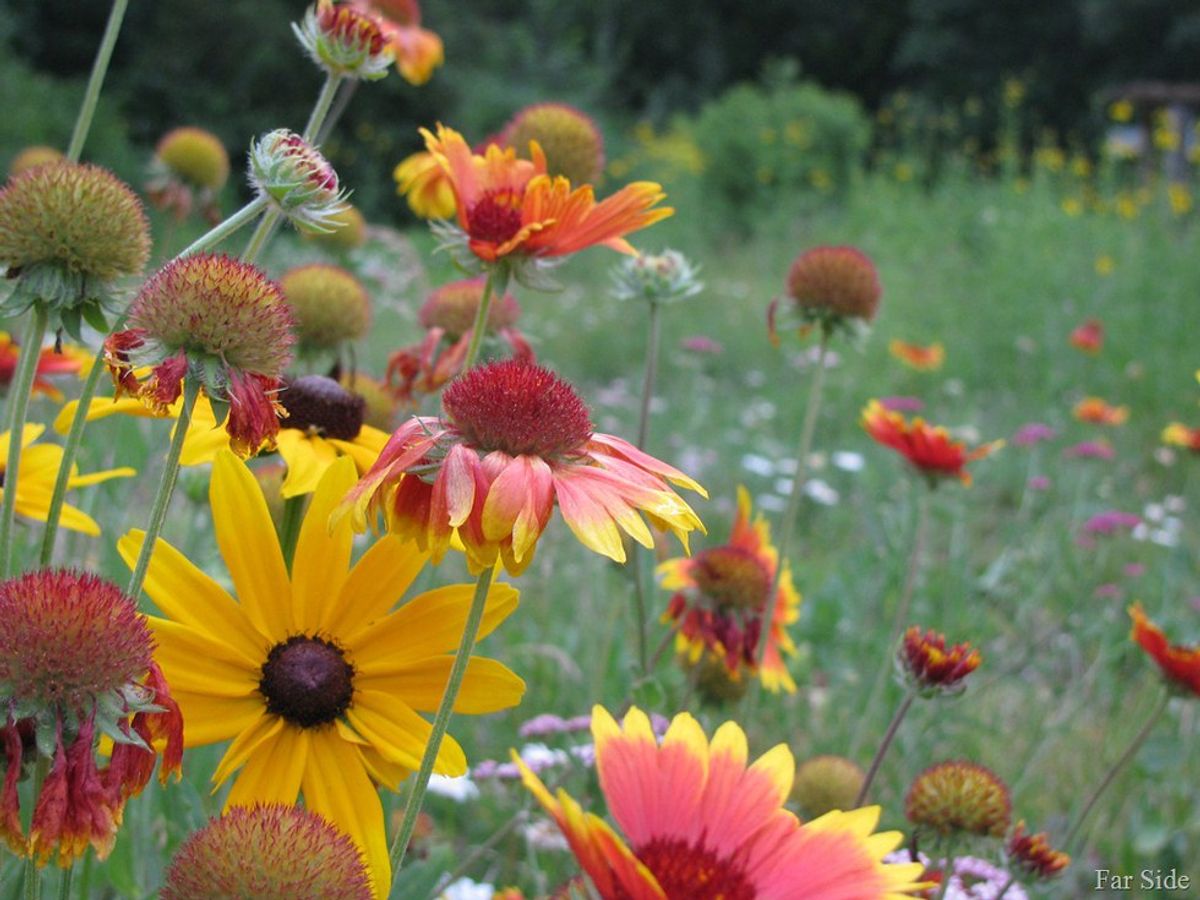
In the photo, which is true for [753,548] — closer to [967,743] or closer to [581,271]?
[967,743]

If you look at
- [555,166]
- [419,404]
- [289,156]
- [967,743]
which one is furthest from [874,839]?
[967,743]

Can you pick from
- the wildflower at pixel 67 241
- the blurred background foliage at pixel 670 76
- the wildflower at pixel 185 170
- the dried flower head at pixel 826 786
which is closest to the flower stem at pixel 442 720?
the wildflower at pixel 67 241

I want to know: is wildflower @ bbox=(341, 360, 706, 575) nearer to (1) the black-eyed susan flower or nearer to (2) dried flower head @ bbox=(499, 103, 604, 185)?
(1) the black-eyed susan flower

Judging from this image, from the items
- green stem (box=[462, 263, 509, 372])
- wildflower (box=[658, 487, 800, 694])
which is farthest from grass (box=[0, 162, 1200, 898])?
green stem (box=[462, 263, 509, 372])

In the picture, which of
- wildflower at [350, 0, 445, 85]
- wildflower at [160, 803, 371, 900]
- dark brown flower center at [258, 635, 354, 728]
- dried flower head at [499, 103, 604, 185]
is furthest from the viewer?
wildflower at [350, 0, 445, 85]

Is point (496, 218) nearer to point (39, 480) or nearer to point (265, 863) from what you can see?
point (39, 480)

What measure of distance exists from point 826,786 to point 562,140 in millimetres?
819

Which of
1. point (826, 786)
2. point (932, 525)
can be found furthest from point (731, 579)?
point (932, 525)

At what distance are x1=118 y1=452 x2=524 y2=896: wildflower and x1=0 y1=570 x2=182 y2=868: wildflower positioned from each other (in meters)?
0.14

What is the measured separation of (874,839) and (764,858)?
0.20ft

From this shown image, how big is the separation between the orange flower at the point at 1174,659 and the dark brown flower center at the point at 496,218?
2.98 feet

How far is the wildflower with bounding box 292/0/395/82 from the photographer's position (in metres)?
1.20

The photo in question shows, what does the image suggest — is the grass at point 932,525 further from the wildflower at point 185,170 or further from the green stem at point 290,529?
the wildflower at point 185,170

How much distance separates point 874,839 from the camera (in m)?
0.69
